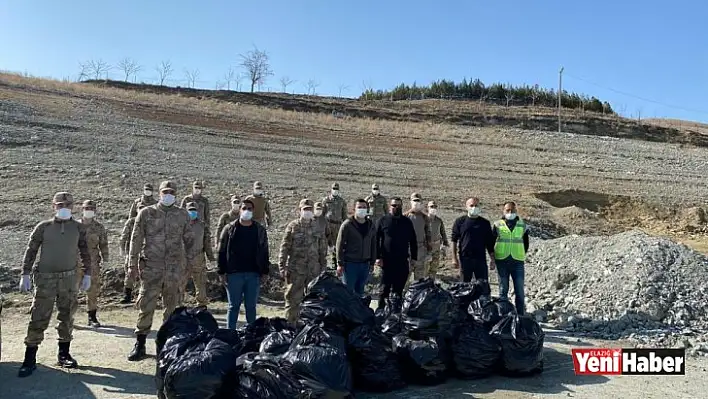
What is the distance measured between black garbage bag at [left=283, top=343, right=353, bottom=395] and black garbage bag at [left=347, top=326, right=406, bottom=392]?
56cm

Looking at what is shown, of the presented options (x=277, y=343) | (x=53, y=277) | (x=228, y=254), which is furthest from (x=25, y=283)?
(x=277, y=343)

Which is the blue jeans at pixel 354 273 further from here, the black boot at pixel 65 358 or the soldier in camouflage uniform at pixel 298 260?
the black boot at pixel 65 358

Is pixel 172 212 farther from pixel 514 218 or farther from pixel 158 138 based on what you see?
pixel 158 138

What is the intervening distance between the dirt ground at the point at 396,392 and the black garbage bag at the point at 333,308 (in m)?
0.66

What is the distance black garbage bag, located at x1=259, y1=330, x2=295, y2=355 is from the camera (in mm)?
5180

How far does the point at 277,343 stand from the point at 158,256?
1.76 meters

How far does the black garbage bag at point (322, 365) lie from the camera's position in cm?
457

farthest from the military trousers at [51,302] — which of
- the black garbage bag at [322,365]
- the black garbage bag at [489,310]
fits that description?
the black garbage bag at [489,310]

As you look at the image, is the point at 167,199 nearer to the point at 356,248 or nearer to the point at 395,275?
the point at 356,248

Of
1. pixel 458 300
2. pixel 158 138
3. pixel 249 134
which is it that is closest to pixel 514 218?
pixel 458 300

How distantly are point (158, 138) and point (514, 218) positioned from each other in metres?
15.9

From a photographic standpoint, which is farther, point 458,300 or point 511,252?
point 511,252

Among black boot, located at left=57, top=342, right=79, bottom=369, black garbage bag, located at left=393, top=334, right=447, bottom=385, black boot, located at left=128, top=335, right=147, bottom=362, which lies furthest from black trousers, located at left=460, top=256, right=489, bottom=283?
black boot, located at left=57, top=342, right=79, bottom=369

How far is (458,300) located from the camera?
21.7 ft
